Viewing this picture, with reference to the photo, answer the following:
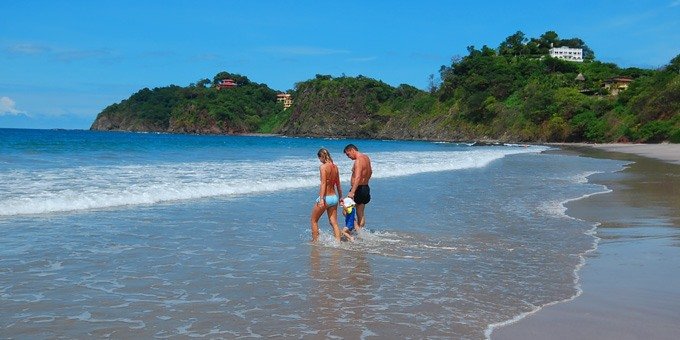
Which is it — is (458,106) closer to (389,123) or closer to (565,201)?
(389,123)

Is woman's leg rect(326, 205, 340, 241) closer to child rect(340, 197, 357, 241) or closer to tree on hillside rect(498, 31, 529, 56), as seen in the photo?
child rect(340, 197, 357, 241)

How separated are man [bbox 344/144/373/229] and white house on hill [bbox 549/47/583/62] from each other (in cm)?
13696

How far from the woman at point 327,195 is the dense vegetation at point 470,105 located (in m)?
56.0

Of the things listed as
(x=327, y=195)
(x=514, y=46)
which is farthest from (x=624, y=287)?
(x=514, y=46)

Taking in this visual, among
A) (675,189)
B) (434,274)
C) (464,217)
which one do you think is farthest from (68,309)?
(675,189)

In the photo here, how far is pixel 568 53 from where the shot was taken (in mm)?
139250

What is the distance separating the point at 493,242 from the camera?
898 cm

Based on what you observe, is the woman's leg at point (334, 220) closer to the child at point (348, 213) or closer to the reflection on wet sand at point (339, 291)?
the child at point (348, 213)

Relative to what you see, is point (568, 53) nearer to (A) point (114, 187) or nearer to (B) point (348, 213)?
(A) point (114, 187)

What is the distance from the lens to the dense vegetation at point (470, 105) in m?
71.7

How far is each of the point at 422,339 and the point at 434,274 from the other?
7.47 ft

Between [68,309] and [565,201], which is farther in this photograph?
[565,201]

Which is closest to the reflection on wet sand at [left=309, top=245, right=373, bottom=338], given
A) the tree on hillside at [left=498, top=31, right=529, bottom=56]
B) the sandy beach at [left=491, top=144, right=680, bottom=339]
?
the sandy beach at [left=491, top=144, right=680, bottom=339]

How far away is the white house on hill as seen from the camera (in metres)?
138
